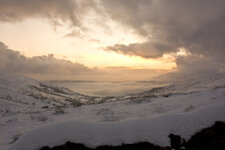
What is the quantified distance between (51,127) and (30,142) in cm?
94

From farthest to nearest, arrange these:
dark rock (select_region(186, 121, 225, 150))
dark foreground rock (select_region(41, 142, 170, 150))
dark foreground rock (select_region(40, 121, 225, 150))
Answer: dark foreground rock (select_region(41, 142, 170, 150)) → dark foreground rock (select_region(40, 121, 225, 150)) → dark rock (select_region(186, 121, 225, 150))

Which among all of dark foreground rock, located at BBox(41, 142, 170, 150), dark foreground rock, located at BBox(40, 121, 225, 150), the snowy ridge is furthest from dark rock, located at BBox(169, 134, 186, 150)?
dark foreground rock, located at BBox(41, 142, 170, 150)

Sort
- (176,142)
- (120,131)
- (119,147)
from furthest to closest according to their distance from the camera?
(120,131) → (176,142) → (119,147)

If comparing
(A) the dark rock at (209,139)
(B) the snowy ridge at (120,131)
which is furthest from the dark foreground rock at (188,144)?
(B) the snowy ridge at (120,131)

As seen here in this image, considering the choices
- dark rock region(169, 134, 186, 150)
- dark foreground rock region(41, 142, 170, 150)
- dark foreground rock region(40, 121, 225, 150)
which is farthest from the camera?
dark rock region(169, 134, 186, 150)

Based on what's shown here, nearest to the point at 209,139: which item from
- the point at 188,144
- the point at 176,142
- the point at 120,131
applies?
the point at 188,144

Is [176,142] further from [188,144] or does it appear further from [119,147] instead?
[119,147]

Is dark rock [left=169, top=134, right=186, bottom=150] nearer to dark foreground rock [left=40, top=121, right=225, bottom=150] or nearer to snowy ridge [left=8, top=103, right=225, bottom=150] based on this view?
dark foreground rock [left=40, top=121, right=225, bottom=150]

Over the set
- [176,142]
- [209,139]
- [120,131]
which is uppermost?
[120,131]

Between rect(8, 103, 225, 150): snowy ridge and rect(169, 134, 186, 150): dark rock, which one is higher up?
rect(8, 103, 225, 150): snowy ridge

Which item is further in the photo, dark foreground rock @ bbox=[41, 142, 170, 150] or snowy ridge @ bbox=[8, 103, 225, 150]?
snowy ridge @ bbox=[8, 103, 225, 150]

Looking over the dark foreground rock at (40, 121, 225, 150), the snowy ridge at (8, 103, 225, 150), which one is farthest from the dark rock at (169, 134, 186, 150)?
the snowy ridge at (8, 103, 225, 150)

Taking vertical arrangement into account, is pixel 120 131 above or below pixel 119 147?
above

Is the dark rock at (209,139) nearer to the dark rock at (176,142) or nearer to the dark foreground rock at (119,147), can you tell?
the dark rock at (176,142)
